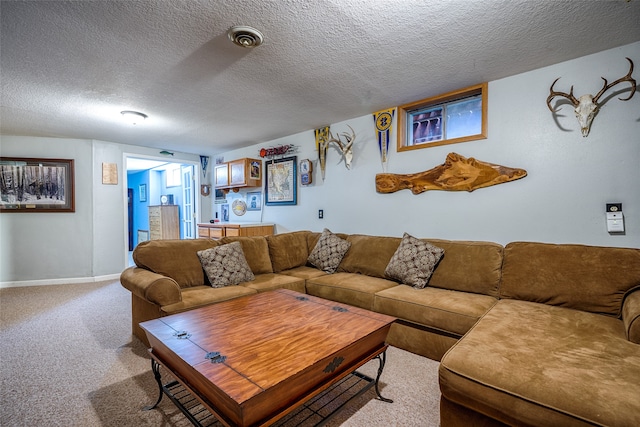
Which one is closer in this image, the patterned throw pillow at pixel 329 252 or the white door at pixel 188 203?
→ the patterned throw pillow at pixel 329 252

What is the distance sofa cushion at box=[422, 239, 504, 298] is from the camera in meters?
2.42

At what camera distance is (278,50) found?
2129mm

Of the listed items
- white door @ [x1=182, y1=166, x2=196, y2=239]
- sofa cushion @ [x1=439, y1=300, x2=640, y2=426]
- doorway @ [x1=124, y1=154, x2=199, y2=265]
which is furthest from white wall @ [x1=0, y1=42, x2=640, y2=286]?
white door @ [x1=182, y1=166, x2=196, y2=239]

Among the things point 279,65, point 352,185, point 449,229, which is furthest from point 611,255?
point 279,65

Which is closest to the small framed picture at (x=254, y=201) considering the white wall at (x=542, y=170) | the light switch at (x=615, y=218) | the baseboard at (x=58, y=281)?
the white wall at (x=542, y=170)

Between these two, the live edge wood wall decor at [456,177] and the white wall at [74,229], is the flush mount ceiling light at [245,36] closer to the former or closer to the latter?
the live edge wood wall decor at [456,177]

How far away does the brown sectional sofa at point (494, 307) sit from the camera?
1169 mm

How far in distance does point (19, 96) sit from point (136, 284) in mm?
2357

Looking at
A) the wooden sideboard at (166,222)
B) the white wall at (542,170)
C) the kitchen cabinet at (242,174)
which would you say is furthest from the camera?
the wooden sideboard at (166,222)

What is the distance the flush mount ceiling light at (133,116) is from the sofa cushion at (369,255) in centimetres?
291

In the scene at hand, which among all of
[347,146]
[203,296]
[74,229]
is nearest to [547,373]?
[203,296]

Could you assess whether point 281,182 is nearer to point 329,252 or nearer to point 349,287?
point 329,252

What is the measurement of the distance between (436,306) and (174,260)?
7.52ft

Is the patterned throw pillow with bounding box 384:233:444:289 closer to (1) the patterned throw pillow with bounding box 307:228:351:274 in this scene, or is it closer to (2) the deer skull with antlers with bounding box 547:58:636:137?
(1) the patterned throw pillow with bounding box 307:228:351:274
